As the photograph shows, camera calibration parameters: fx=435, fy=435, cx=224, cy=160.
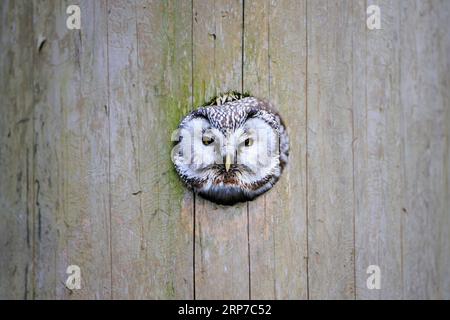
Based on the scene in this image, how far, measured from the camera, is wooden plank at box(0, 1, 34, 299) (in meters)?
1.46

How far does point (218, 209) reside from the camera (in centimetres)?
145

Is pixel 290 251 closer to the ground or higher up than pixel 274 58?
closer to the ground

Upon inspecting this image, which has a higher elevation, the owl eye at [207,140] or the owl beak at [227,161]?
the owl eye at [207,140]

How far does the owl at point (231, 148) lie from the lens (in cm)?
132

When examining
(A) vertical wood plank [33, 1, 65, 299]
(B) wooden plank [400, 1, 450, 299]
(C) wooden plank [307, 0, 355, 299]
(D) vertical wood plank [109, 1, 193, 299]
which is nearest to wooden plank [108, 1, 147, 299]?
(D) vertical wood plank [109, 1, 193, 299]

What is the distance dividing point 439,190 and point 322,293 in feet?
1.76

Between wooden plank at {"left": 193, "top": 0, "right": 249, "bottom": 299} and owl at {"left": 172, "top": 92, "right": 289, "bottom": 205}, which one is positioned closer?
owl at {"left": 172, "top": 92, "right": 289, "bottom": 205}

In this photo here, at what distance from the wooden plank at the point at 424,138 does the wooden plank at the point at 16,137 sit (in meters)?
1.27

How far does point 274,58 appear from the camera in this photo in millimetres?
1443

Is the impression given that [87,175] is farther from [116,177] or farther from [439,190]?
[439,190]

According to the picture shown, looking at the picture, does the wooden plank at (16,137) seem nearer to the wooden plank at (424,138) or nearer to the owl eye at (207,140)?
the owl eye at (207,140)

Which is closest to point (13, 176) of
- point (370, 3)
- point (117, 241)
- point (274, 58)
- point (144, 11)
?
point (117, 241)

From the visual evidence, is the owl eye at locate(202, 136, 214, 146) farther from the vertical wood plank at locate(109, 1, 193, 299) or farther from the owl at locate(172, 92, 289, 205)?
the vertical wood plank at locate(109, 1, 193, 299)

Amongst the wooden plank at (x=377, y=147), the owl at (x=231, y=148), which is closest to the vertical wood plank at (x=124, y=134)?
the owl at (x=231, y=148)
